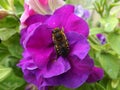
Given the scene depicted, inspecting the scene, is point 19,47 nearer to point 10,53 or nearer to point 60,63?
point 10,53

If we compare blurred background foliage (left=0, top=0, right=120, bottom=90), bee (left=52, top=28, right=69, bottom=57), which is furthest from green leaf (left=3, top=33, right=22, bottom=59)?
bee (left=52, top=28, right=69, bottom=57)

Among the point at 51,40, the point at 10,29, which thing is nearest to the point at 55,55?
the point at 51,40

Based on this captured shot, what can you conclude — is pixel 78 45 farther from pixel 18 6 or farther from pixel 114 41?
pixel 18 6

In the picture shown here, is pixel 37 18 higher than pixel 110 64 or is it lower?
higher

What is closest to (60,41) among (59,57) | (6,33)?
(59,57)

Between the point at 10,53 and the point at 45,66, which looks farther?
the point at 10,53

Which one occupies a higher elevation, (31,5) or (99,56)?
(31,5)

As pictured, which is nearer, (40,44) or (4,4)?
(40,44)
